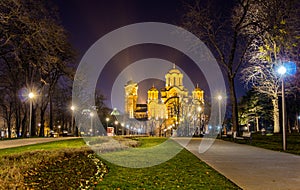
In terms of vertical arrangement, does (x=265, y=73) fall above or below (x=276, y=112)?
above

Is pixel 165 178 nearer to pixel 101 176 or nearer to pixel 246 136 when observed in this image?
pixel 101 176

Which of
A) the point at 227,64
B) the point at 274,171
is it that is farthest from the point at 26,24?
the point at 227,64

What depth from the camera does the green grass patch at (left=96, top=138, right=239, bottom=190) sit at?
7.51 m

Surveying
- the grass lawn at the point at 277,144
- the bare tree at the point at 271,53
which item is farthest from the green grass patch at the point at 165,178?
the bare tree at the point at 271,53

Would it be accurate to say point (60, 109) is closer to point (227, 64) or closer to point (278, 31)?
point (227, 64)

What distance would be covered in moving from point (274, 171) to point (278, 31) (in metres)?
13.5

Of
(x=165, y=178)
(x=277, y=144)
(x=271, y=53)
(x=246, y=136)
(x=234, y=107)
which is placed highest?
(x=271, y=53)

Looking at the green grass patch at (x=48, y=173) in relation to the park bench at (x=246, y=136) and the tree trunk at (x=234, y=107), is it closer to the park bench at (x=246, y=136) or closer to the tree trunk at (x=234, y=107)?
the park bench at (x=246, y=136)

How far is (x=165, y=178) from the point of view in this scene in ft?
28.4

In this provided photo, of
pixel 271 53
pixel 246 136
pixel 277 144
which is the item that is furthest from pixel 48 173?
pixel 271 53

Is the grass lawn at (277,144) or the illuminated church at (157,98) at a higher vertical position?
the illuminated church at (157,98)

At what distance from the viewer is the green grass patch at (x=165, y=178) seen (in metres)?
7.51

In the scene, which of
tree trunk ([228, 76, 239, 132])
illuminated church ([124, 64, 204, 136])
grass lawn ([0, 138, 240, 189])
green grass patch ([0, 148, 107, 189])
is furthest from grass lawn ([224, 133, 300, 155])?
illuminated church ([124, 64, 204, 136])

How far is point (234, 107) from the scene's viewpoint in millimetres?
29438
